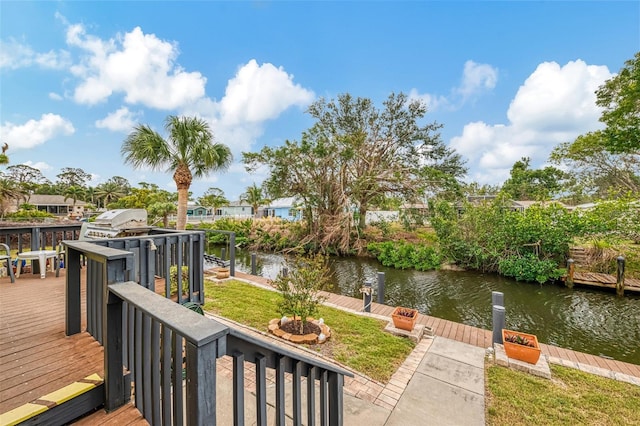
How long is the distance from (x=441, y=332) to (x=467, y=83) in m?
13.6

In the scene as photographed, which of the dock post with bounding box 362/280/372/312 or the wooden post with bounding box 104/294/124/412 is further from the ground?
the wooden post with bounding box 104/294/124/412

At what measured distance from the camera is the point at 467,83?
13.7m

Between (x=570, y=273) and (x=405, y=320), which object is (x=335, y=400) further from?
(x=570, y=273)

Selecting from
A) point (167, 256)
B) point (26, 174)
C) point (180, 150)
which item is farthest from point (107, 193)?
point (167, 256)

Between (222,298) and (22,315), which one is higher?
(22,315)

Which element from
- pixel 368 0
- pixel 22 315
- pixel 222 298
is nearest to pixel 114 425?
pixel 22 315

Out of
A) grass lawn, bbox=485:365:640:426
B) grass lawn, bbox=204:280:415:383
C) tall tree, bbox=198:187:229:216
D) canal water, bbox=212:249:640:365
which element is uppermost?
tall tree, bbox=198:187:229:216

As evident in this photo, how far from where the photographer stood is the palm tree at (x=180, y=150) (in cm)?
800

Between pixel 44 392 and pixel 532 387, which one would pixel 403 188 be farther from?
pixel 44 392

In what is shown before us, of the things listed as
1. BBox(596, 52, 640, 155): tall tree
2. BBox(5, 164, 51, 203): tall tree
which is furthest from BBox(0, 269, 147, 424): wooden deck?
BBox(5, 164, 51, 203): tall tree

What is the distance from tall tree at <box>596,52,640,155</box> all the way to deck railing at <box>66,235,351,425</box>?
658 inches

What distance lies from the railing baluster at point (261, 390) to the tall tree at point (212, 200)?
35.5 meters

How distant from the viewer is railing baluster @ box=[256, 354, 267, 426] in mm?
1198

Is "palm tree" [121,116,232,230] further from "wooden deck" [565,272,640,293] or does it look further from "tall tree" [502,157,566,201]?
"tall tree" [502,157,566,201]
